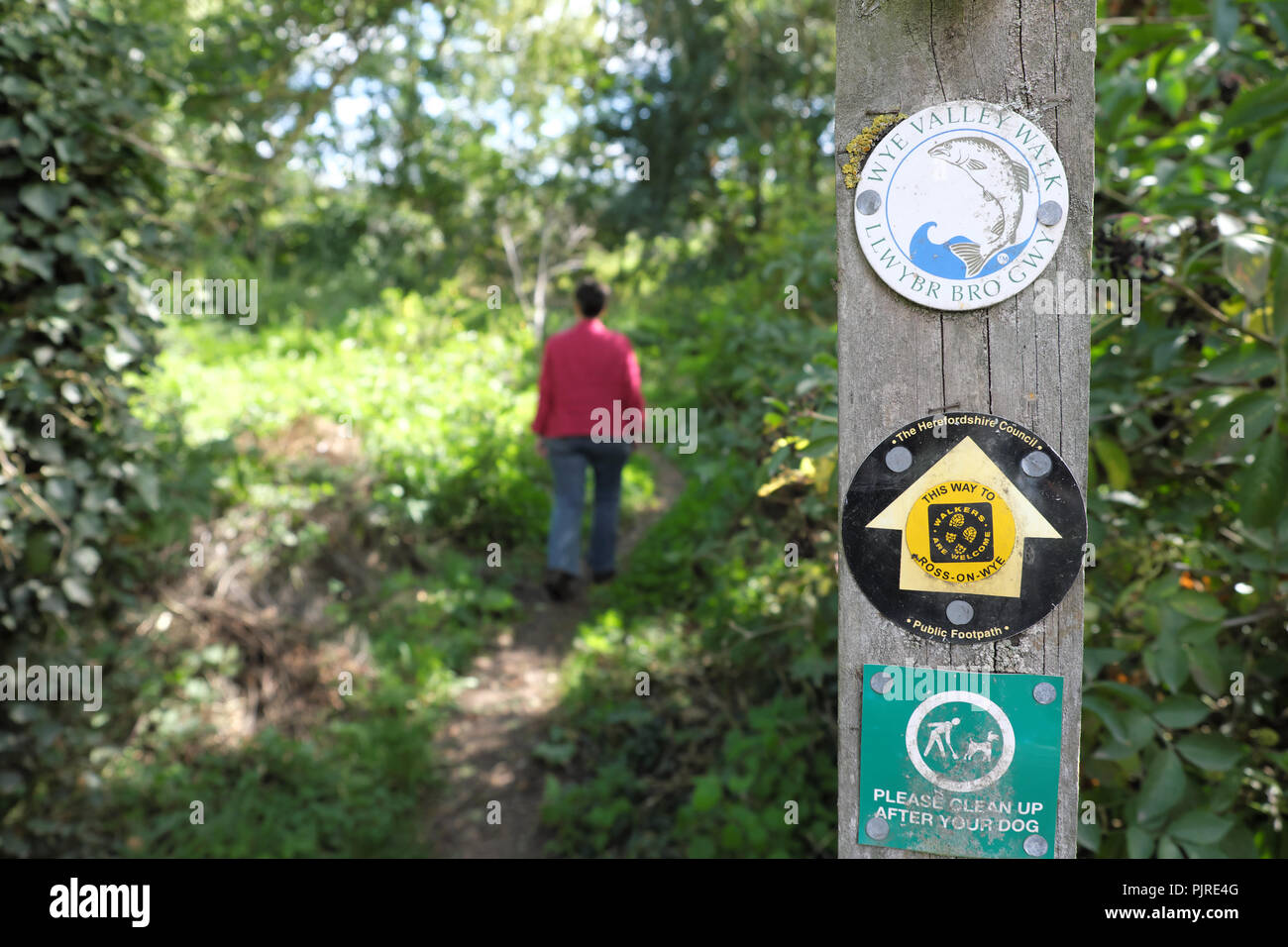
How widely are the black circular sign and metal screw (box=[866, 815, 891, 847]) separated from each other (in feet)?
0.94

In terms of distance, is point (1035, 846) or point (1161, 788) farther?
point (1161, 788)

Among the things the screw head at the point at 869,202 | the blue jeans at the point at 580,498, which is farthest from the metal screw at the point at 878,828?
the blue jeans at the point at 580,498

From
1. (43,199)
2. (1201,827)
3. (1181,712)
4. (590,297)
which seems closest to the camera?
(1201,827)

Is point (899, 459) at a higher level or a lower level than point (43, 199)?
lower

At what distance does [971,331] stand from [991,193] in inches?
7.8

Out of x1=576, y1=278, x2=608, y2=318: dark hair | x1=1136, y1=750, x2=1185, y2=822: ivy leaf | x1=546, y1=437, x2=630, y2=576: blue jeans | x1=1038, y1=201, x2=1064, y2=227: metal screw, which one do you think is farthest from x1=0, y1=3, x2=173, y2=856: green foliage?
x1=1136, y1=750, x2=1185, y2=822: ivy leaf

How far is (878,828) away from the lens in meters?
1.34

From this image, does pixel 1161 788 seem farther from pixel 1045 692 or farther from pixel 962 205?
pixel 962 205

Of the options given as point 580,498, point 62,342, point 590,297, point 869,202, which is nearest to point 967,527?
point 869,202

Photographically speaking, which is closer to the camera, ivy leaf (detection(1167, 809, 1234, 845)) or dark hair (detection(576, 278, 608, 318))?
ivy leaf (detection(1167, 809, 1234, 845))

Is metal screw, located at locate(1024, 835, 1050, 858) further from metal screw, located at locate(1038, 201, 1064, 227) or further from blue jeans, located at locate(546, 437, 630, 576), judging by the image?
blue jeans, located at locate(546, 437, 630, 576)

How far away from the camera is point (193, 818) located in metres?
3.61

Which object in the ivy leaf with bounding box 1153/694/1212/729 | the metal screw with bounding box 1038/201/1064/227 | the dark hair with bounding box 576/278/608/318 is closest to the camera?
the metal screw with bounding box 1038/201/1064/227

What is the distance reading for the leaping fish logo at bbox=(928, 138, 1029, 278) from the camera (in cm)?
129
